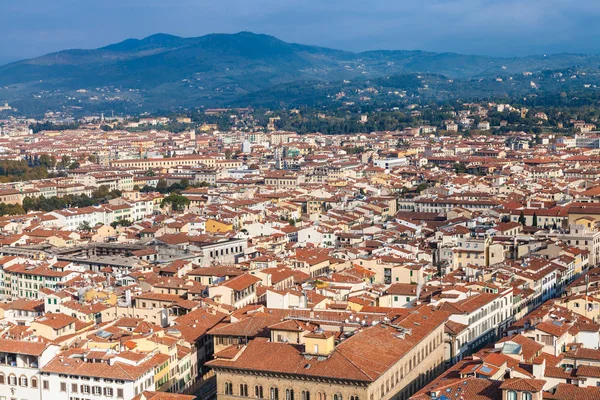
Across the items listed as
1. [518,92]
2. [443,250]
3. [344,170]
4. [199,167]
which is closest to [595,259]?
[443,250]

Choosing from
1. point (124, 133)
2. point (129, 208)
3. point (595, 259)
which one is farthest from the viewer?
point (124, 133)

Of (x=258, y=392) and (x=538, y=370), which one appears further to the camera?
(x=258, y=392)

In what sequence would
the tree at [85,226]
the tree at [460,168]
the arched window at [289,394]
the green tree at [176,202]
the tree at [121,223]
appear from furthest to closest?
the tree at [460,168], the green tree at [176,202], the tree at [121,223], the tree at [85,226], the arched window at [289,394]

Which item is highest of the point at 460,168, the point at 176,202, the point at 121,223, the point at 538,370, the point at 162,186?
the point at 538,370

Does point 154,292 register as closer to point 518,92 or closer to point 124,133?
point 124,133

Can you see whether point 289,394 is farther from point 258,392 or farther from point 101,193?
point 101,193

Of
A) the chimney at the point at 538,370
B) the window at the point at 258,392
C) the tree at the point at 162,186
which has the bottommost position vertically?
the tree at the point at 162,186

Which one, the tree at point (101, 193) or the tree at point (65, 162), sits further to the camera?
the tree at point (65, 162)

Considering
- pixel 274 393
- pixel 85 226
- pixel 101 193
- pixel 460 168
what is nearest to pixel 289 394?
pixel 274 393

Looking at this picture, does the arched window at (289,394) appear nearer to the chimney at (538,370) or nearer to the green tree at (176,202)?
the chimney at (538,370)

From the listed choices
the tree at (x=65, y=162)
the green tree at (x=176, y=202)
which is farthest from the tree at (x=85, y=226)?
the tree at (x=65, y=162)

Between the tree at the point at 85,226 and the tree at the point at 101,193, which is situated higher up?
the tree at the point at 85,226
